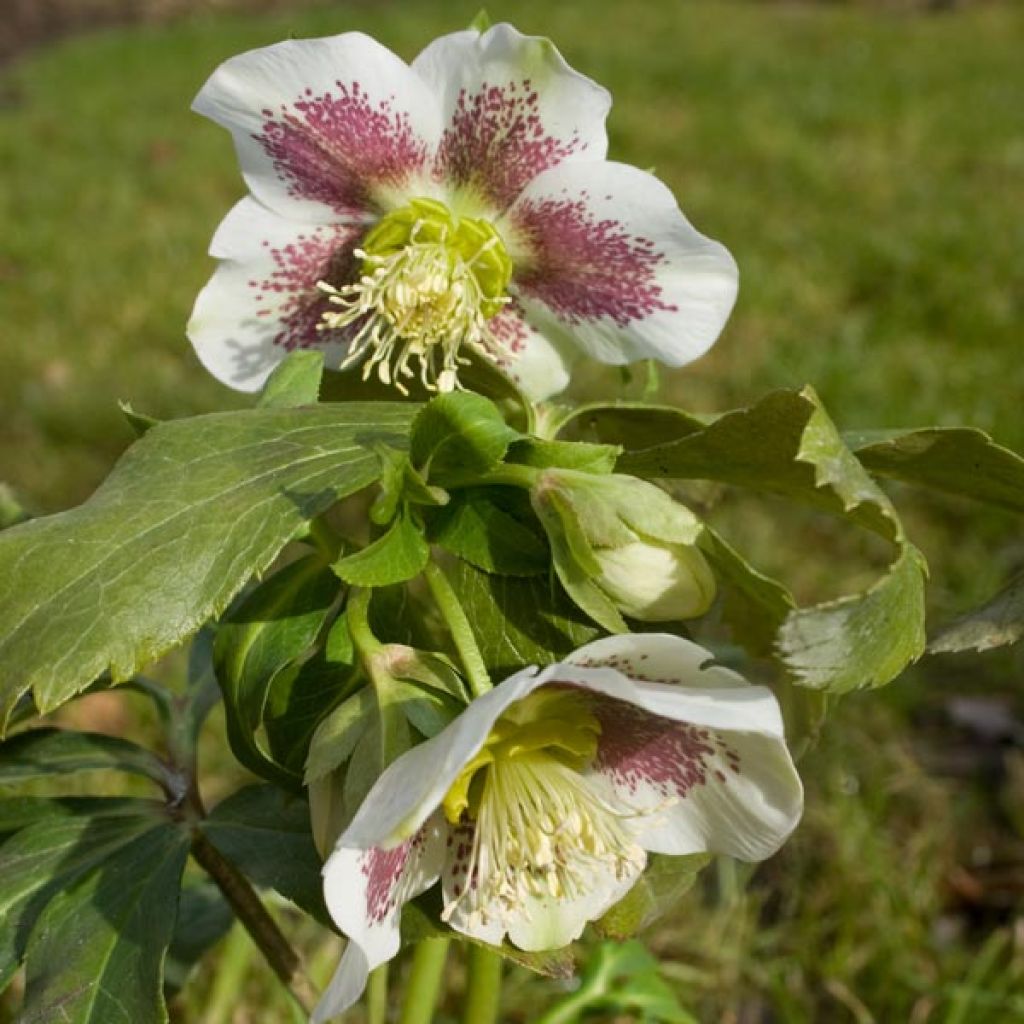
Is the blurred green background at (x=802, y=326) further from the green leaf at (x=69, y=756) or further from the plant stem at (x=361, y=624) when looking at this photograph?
the plant stem at (x=361, y=624)

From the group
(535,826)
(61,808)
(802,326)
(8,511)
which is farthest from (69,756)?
(802,326)

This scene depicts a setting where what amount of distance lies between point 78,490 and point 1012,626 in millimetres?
2032

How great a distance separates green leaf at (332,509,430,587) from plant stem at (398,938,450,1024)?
287 millimetres

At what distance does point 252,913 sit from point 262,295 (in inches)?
13.5

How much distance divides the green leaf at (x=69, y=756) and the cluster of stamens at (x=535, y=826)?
0.31 m

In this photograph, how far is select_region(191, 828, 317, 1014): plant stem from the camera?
84cm

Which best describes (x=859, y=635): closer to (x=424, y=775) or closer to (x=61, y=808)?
(x=424, y=775)

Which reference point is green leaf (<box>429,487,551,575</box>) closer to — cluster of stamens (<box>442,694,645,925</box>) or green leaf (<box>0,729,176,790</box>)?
cluster of stamens (<box>442,694,645,925</box>)

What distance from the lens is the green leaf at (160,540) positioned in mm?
614

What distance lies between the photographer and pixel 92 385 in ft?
9.28

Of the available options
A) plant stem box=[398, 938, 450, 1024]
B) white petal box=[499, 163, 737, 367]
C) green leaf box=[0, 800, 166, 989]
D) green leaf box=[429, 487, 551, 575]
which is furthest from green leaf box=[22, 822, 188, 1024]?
white petal box=[499, 163, 737, 367]

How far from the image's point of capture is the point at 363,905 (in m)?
0.60

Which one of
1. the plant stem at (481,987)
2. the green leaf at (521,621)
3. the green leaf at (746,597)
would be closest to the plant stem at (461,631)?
the green leaf at (521,621)

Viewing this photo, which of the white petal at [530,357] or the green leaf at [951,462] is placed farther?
the white petal at [530,357]
